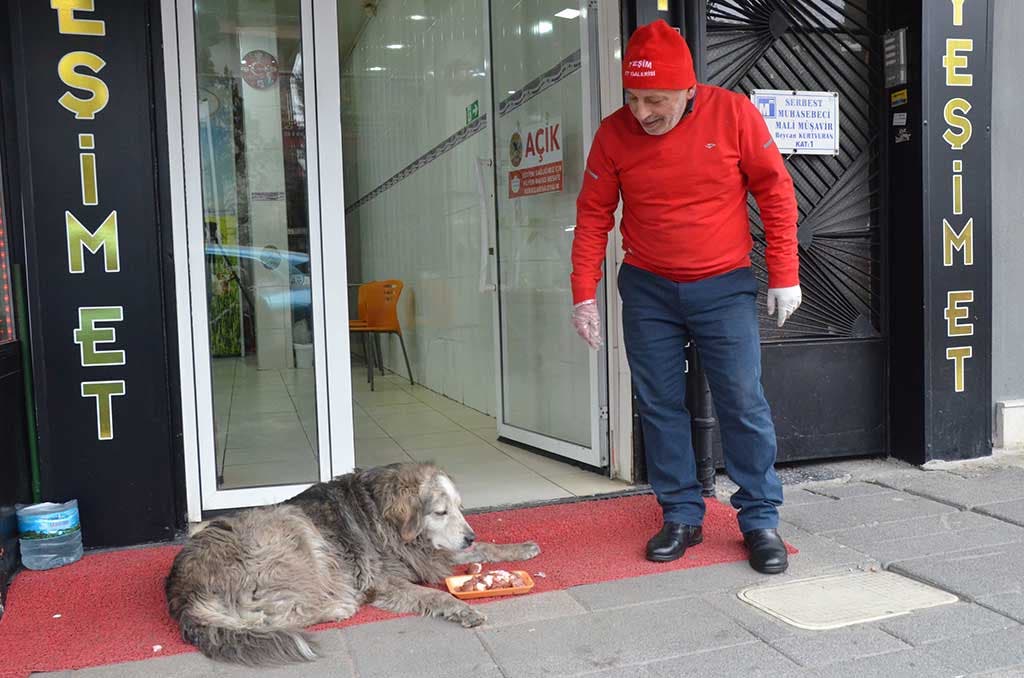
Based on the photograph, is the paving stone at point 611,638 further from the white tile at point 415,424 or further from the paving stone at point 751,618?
the white tile at point 415,424

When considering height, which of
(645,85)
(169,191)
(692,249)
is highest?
(645,85)

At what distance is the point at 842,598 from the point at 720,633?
521 mm

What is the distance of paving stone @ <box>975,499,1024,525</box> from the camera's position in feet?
11.9

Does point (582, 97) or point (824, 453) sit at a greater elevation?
point (582, 97)

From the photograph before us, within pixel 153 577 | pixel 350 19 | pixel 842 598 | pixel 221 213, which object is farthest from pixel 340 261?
pixel 350 19

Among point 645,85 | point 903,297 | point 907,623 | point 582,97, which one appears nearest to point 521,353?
point 582,97

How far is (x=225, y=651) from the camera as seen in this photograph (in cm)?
249

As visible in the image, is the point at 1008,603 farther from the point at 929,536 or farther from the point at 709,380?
the point at 709,380

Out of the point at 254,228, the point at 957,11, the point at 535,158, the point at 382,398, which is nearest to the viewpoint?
the point at 254,228

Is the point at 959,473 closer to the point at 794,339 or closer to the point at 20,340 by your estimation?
the point at 794,339

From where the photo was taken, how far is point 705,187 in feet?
10.3

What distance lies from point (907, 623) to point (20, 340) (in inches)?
129

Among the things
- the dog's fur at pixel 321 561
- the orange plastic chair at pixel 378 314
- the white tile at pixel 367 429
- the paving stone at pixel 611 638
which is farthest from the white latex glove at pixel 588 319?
the orange plastic chair at pixel 378 314

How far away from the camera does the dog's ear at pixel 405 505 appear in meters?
3.02
